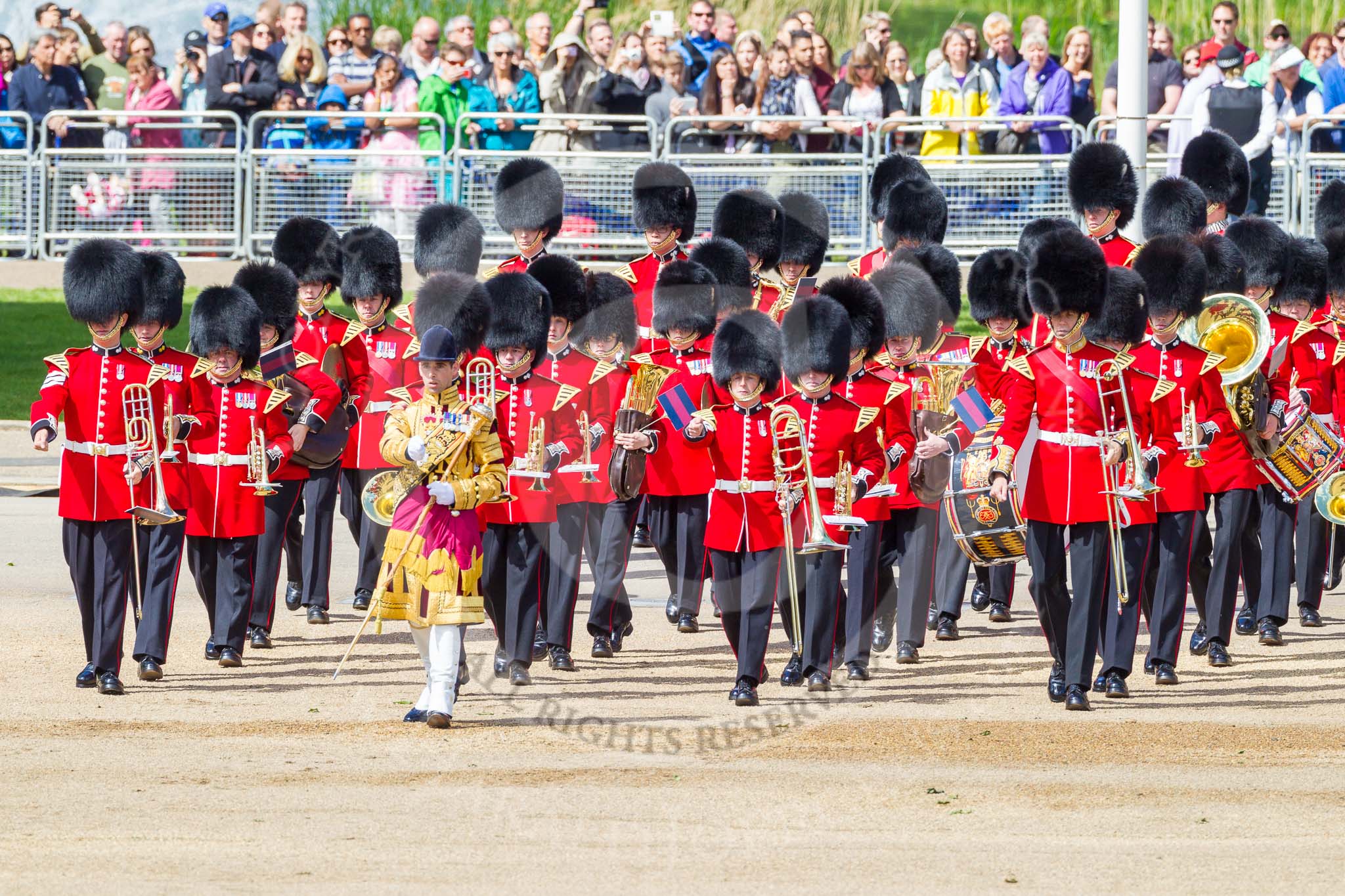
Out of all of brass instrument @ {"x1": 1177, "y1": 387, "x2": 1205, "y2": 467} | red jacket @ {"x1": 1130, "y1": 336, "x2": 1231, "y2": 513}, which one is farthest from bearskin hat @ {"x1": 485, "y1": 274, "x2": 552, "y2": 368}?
brass instrument @ {"x1": 1177, "y1": 387, "x2": 1205, "y2": 467}

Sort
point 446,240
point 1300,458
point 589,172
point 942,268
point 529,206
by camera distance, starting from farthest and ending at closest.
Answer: point 589,172, point 446,240, point 529,206, point 942,268, point 1300,458

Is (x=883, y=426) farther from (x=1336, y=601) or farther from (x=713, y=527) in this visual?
(x=1336, y=601)

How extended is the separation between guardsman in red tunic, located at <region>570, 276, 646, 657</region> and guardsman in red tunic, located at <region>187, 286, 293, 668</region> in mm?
1146

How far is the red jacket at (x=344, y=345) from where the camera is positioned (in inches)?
378

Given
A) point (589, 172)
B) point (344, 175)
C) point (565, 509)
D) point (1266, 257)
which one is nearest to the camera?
point (565, 509)

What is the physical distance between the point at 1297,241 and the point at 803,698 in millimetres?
3087

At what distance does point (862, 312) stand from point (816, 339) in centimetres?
49

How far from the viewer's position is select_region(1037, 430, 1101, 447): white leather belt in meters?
7.89

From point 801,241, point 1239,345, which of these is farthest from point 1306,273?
point 801,241

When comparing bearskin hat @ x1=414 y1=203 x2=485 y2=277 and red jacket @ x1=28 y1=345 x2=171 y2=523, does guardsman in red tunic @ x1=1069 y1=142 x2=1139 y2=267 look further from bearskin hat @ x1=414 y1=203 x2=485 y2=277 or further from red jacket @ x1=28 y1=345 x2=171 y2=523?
red jacket @ x1=28 y1=345 x2=171 y2=523

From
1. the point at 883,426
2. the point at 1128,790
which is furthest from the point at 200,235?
the point at 1128,790

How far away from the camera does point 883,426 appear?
8422 mm

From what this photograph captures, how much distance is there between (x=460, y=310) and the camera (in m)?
8.05

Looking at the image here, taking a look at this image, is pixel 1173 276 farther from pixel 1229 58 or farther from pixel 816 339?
pixel 1229 58
